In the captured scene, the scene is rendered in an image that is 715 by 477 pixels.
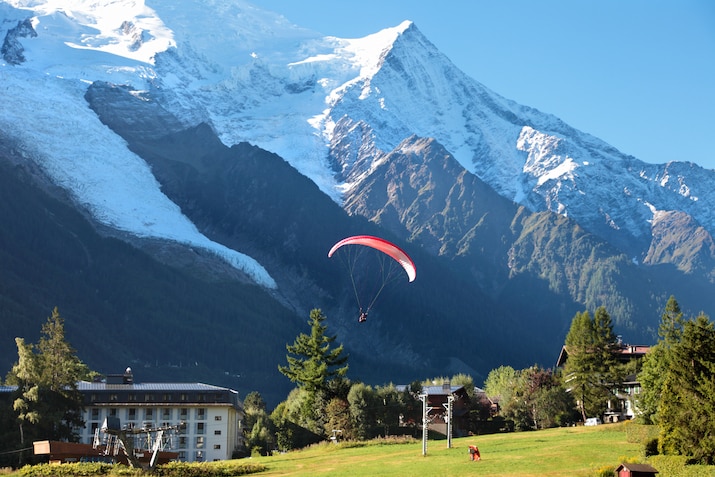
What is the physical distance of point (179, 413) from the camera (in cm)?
13112

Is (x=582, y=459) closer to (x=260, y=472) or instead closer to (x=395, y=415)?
(x=260, y=472)

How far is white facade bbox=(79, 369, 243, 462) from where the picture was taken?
12912 centimetres

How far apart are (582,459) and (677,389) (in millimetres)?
8173

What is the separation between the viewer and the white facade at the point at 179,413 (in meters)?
129

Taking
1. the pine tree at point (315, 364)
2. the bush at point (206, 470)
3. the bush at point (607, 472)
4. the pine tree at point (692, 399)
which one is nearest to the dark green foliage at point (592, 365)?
the pine tree at point (315, 364)

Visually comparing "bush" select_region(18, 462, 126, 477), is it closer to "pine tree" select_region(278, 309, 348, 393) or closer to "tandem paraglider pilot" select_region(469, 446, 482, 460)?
"tandem paraglider pilot" select_region(469, 446, 482, 460)

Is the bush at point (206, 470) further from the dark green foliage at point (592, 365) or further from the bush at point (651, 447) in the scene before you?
the dark green foliage at point (592, 365)

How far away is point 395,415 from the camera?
126188 millimetres

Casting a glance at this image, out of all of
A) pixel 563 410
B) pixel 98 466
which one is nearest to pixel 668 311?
pixel 563 410

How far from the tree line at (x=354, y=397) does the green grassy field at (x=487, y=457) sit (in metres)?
5.39

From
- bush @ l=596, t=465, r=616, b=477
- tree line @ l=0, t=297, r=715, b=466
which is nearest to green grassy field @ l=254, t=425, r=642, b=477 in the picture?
bush @ l=596, t=465, r=616, b=477

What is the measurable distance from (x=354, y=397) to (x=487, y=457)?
134ft

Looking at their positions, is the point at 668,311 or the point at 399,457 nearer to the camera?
the point at 399,457

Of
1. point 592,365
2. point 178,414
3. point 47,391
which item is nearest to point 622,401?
point 592,365
